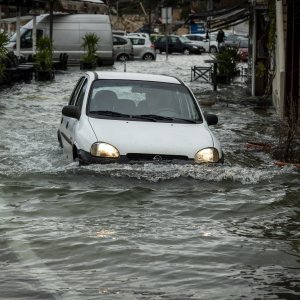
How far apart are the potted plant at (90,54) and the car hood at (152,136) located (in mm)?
26819

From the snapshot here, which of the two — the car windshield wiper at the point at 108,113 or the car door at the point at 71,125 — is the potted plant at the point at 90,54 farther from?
the car windshield wiper at the point at 108,113

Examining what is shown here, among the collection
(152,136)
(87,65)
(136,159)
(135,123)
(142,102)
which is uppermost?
(87,65)

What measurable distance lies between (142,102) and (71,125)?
3.33 ft

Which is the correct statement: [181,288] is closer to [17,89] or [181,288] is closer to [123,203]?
[123,203]

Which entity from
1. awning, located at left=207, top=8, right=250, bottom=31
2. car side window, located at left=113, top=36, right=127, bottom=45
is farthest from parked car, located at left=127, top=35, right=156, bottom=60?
awning, located at left=207, top=8, right=250, bottom=31

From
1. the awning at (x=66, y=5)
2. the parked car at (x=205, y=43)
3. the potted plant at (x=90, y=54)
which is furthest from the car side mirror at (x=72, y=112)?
the parked car at (x=205, y=43)

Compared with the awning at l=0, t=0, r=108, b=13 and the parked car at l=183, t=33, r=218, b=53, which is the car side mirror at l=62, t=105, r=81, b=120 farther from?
the parked car at l=183, t=33, r=218, b=53

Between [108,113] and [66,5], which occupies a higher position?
[66,5]

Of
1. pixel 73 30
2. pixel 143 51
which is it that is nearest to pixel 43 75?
pixel 73 30

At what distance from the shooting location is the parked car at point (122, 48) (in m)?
47.3

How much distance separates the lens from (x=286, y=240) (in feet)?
26.9

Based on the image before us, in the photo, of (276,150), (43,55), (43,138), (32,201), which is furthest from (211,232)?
(43,55)

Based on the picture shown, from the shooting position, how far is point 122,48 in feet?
156

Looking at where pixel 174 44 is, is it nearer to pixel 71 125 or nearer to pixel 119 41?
pixel 119 41
